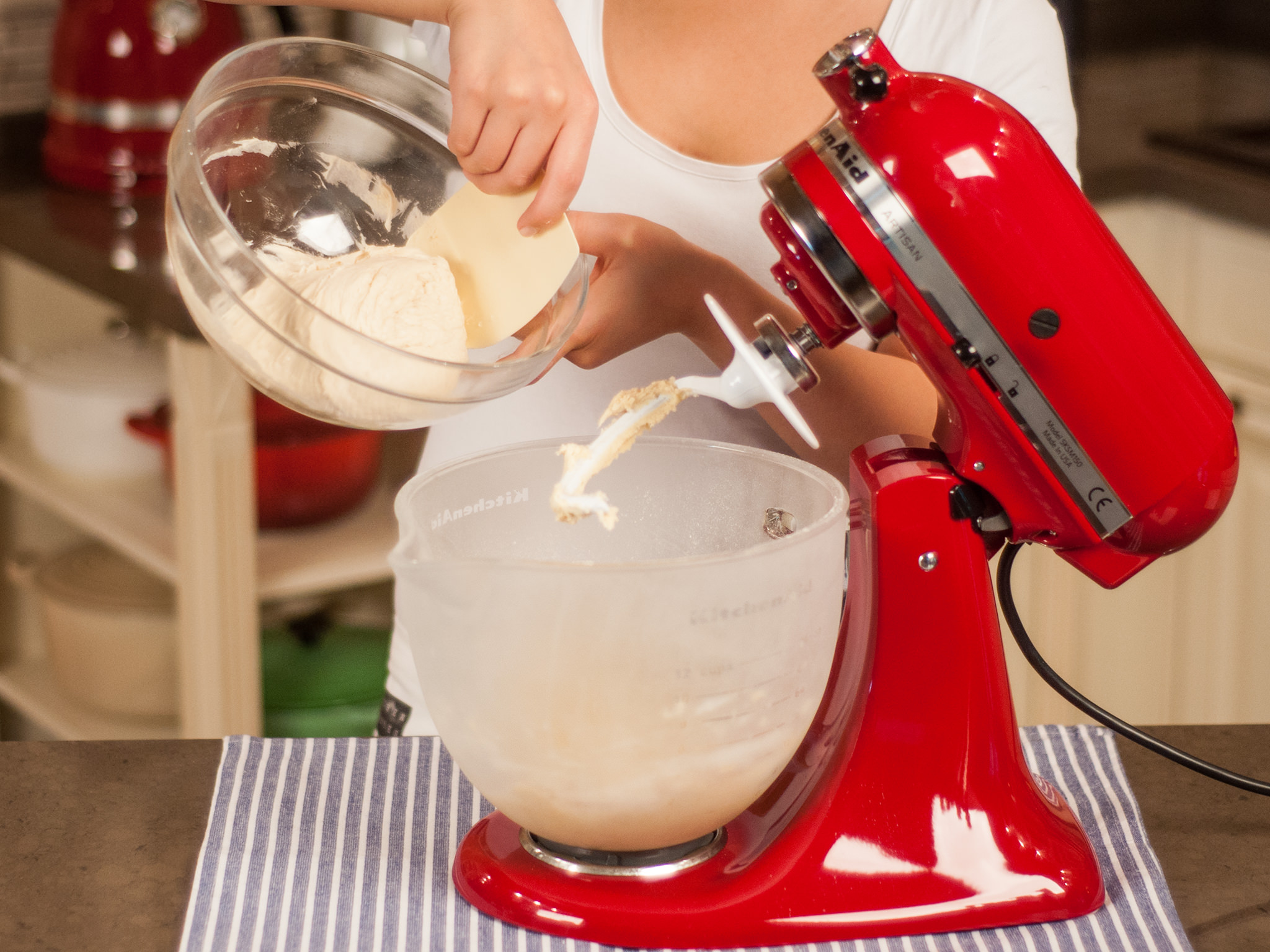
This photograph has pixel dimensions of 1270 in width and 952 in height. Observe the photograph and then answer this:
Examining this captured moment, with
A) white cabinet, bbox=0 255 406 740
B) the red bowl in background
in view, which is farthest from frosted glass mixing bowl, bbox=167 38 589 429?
the red bowl in background

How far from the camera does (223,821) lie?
0.75m

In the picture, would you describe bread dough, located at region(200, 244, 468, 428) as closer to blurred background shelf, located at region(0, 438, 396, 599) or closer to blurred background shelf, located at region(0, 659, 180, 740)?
blurred background shelf, located at region(0, 438, 396, 599)

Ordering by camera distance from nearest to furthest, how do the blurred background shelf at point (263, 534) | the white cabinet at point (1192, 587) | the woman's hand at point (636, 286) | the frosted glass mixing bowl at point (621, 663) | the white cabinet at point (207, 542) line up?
the frosted glass mixing bowl at point (621, 663), the woman's hand at point (636, 286), the white cabinet at point (207, 542), the blurred background shelf at point (263, 534), the white cabinet at point (1192, 587)

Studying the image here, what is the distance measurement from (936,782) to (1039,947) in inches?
3.6

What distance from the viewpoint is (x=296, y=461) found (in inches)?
66.9

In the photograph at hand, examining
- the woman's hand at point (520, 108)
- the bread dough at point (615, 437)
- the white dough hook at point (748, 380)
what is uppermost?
the woman's hand at point (520, 108)

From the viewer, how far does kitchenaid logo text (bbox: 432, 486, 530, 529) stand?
719 millimetres

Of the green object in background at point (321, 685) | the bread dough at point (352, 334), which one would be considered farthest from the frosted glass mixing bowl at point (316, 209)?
the green object in background at point (321, 685)

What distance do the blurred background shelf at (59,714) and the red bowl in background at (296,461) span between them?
349 millimetres

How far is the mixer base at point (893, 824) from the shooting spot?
2.25ft

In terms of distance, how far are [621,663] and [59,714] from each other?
1.55 metres

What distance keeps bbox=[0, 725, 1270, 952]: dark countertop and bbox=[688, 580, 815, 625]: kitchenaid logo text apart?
259 mm

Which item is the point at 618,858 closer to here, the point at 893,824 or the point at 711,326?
the point at 893,824

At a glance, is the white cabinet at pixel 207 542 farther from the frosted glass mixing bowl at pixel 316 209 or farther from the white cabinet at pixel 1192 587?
the white cabinet at pixel 1192 587
